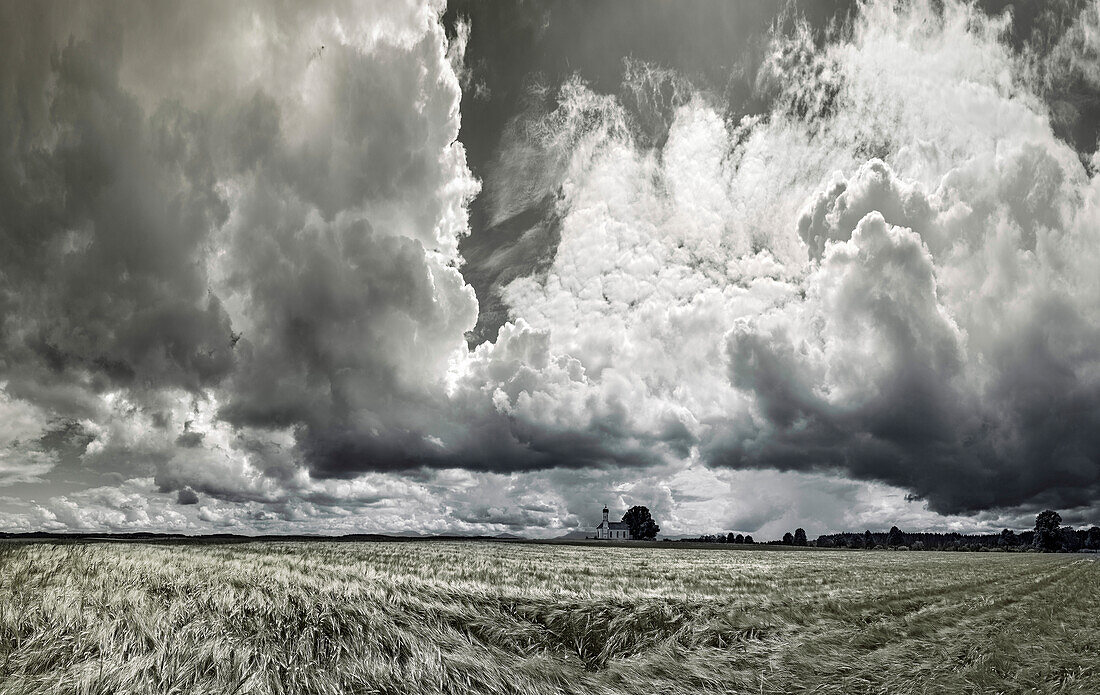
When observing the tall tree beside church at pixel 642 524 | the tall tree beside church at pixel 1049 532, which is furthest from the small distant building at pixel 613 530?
the tall tree beside church at pixel 1049 532

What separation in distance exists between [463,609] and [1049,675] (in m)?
10.1

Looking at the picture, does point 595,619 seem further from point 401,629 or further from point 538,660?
point 401,629

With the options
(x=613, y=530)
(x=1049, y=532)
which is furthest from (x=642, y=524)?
(x=1049, y=532)

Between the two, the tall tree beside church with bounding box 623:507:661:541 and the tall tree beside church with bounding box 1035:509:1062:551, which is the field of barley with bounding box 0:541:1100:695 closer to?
the tall tree beside church with bounding box 623:507:661:541

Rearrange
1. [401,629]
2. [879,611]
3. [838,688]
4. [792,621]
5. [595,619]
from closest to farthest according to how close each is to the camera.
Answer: [401,629] → [838,688] → [595,619] → [792,621] → [879,611]

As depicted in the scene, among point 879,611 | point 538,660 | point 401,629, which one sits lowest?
point 879,611

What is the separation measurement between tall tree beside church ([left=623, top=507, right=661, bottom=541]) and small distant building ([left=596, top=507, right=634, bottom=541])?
2928 millimetres

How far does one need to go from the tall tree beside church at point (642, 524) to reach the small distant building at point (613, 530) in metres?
2.93

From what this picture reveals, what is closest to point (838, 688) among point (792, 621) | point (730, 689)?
point (730, 689)

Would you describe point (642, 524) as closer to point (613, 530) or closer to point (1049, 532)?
point (613, 530)

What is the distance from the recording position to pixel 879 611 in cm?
1565

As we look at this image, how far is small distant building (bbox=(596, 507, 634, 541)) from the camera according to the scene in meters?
180

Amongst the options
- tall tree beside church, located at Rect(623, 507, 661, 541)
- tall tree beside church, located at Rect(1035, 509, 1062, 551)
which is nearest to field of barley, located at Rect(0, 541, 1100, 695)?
tall tree beside church, located at Rect(623, 507, 661, 541)

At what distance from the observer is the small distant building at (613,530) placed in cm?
18050
